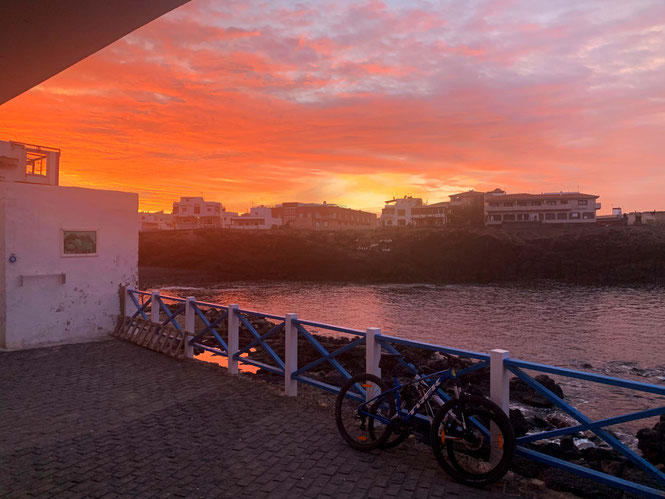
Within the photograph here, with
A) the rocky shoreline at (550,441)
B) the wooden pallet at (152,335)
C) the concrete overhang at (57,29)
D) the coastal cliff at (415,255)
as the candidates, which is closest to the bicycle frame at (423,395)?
the rocky shoreline at (550,441)

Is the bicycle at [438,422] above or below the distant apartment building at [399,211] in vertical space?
below

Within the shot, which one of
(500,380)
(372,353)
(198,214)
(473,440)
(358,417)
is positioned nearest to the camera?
(473,440)

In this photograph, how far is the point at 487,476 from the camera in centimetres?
476

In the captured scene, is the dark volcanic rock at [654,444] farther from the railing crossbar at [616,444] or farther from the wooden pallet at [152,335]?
the wooden pallet at [152,335]

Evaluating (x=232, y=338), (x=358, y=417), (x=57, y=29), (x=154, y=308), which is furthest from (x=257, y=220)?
(x=57, y=29)

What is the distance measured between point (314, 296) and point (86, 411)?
41.0 meters

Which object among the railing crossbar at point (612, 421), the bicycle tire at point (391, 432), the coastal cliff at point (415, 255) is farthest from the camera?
the coastal cliff at point (415, 255)

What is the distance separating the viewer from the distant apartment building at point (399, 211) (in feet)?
357

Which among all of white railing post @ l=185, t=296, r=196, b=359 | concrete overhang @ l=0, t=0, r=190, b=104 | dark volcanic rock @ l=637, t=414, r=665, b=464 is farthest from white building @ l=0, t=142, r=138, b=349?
dark volcanic rock @ l=637, t=414, r=665, b=464

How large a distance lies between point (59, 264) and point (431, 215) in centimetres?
9248

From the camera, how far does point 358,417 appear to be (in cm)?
644

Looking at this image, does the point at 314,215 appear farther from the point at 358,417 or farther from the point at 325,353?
the point at 358,417

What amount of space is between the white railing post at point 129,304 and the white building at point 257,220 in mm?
100130

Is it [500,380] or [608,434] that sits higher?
[500,380]
